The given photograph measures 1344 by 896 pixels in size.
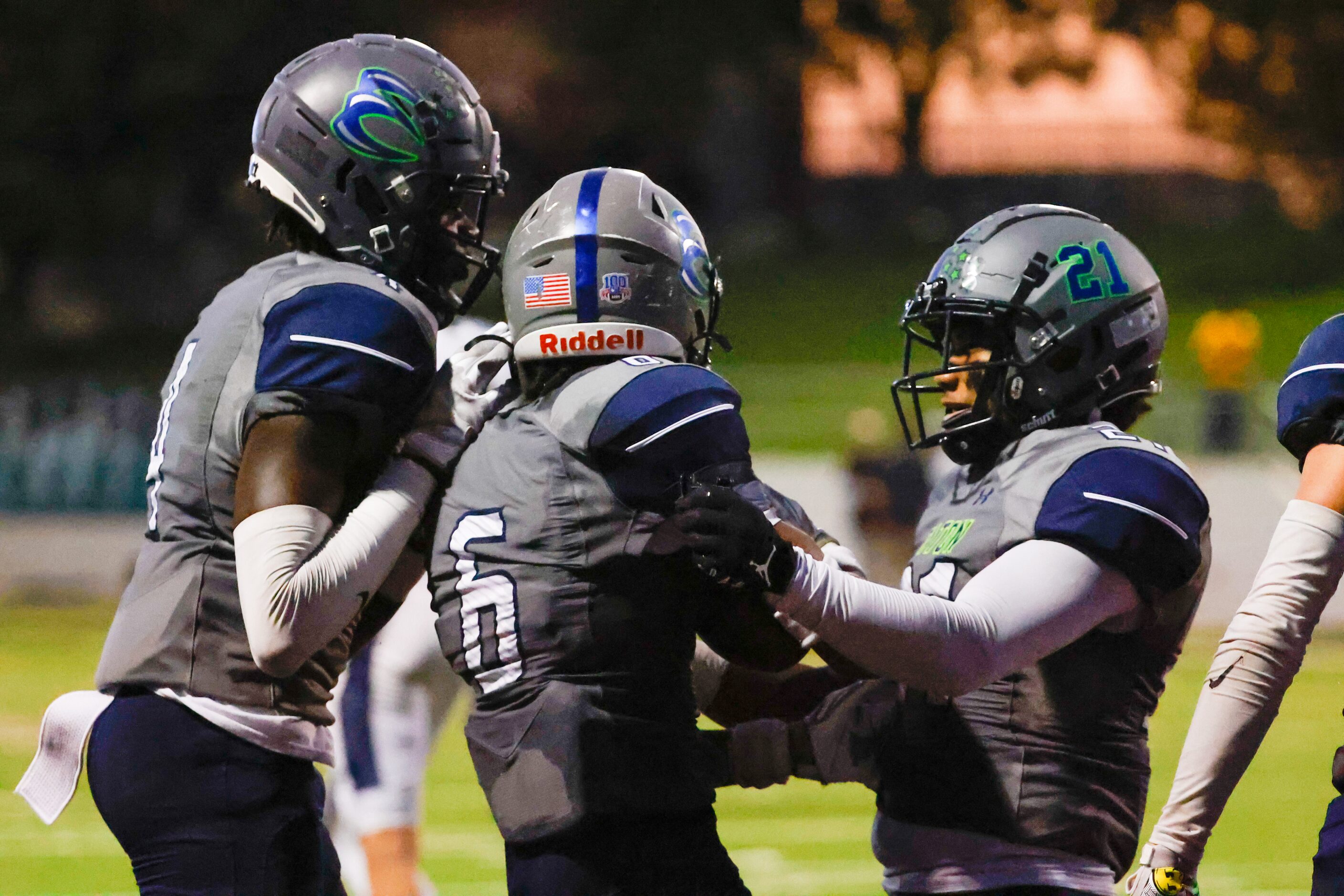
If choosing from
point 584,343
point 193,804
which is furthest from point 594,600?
point 193,804

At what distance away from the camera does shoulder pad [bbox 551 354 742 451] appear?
252 cm

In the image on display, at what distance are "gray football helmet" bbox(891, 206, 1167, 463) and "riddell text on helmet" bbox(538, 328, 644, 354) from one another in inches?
23.6

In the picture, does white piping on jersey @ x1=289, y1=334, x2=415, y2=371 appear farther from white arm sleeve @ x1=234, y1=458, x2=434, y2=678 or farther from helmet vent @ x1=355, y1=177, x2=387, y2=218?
helmet vent @ x1=355, y1=177, x2=387, y2=218

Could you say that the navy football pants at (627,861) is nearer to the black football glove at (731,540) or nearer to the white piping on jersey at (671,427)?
the black football glove at (731,540)

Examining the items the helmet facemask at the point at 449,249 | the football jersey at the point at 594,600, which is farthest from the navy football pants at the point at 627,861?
the helmet facemask at the point at 449,249

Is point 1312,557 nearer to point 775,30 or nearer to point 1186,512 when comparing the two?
point 1186,512

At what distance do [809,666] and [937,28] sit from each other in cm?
2760

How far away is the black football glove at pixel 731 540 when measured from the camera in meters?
2.39

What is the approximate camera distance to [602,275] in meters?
2.77

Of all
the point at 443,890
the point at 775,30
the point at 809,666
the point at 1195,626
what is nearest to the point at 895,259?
the point at 775,30

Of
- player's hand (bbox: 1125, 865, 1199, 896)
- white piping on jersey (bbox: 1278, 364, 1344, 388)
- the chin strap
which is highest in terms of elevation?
the chin strap

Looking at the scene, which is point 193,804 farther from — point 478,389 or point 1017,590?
point 1017,590

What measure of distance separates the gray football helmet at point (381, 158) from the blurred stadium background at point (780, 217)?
310cm

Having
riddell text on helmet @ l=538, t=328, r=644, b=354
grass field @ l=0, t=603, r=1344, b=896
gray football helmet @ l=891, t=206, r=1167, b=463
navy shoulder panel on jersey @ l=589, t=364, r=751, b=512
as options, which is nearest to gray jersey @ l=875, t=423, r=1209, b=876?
gray football helmet @ l=891, t=206, r=1167, b=463
